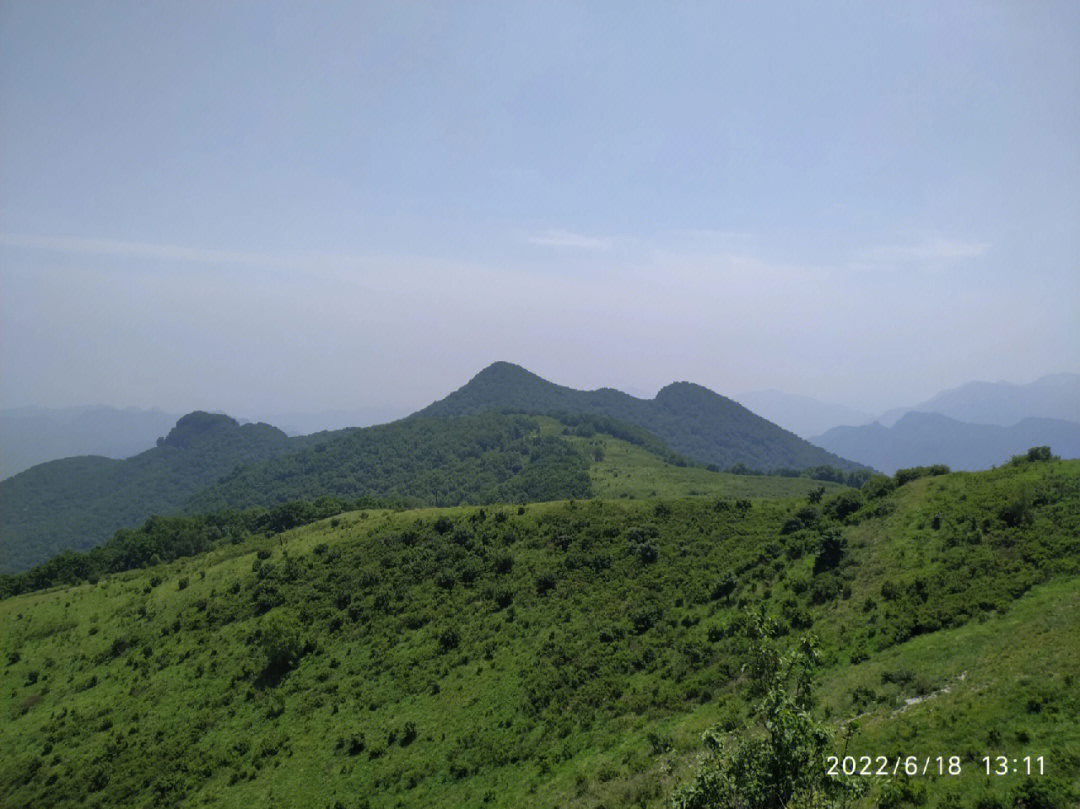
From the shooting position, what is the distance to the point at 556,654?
46375mm

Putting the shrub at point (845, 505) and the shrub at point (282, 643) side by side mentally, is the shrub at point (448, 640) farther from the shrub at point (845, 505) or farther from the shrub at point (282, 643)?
the shrub at point (845, 505)

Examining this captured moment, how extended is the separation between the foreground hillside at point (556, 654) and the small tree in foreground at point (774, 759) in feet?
11.3

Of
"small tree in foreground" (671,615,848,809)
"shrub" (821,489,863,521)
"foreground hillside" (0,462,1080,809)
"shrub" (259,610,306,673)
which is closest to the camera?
"small tree in foreground" (671,615,848,809)

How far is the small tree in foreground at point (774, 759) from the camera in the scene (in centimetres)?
1281

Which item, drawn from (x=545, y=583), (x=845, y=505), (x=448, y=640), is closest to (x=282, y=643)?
(x=448, y=640)

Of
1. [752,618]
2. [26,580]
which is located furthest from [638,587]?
[26,580]

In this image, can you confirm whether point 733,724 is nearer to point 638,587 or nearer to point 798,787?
point 798,787

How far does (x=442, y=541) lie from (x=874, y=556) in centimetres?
5036

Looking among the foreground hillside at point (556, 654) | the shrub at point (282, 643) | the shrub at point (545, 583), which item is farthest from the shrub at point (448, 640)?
the shrub at point (282, 643)

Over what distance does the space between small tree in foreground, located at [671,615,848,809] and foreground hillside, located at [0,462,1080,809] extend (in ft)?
11.3

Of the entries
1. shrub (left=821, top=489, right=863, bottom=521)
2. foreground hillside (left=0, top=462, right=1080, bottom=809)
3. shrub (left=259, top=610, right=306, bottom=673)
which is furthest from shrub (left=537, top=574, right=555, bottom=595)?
shrub (left=821, top=489, right=863, bottom=521)

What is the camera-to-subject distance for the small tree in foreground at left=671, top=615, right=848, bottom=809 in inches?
504

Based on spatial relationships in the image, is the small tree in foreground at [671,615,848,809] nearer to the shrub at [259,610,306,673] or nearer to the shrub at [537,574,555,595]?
the shrub at [537,574,555,595]

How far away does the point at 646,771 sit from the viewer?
28.8 metres
